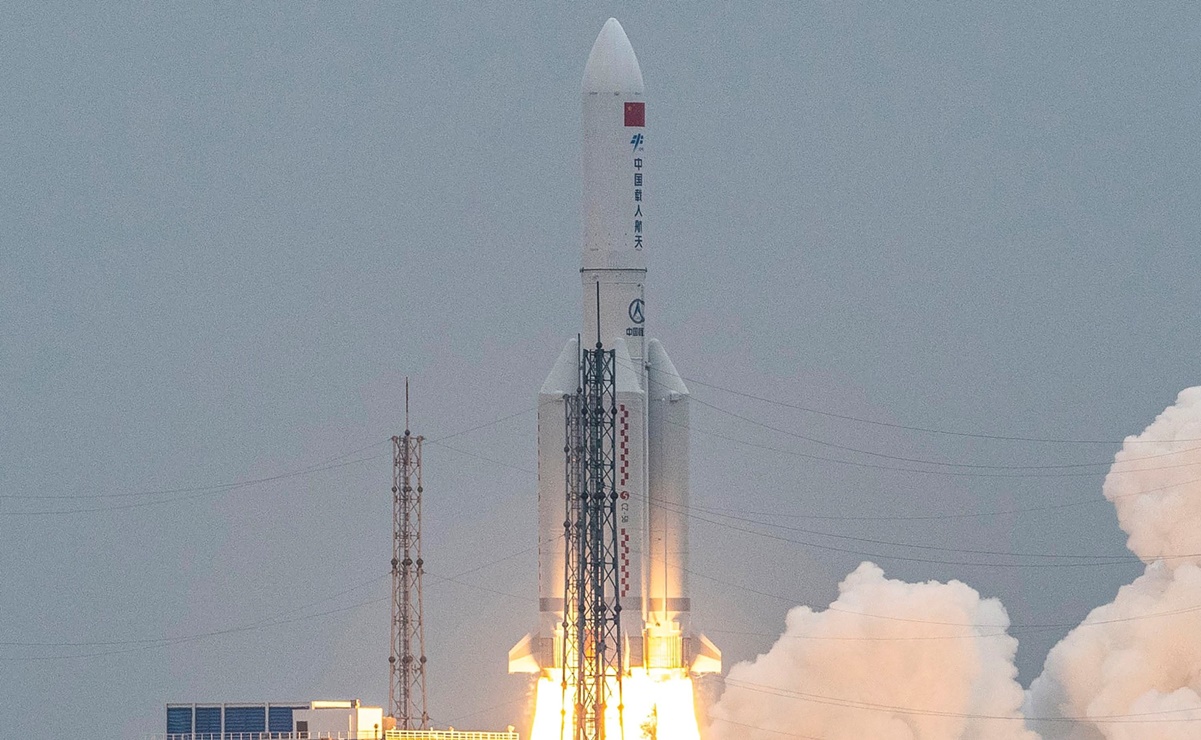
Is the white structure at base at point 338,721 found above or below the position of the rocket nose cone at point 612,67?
below

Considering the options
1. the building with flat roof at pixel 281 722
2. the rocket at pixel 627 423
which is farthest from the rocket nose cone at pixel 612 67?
the building with flat roof at pixel 281 722

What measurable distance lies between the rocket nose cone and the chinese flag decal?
392 millimetres

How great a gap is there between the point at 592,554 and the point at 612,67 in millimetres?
13811

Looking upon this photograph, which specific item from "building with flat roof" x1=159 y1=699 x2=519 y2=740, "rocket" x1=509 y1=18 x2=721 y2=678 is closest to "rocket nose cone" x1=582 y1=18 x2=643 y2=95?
"rocket" x1=509 y1=18 x2=721 y2=678

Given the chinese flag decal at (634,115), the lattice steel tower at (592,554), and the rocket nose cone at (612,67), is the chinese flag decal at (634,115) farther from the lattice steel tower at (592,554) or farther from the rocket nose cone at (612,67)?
the lattice steel tower at (592,554)

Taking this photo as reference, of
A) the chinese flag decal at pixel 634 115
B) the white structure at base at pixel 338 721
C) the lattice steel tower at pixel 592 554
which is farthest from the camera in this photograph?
the white structure at base at pixel 338 721

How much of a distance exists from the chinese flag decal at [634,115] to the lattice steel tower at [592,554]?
6.17m

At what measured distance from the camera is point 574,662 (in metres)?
102

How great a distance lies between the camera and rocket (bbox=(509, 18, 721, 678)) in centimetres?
10362

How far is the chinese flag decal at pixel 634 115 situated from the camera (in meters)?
105

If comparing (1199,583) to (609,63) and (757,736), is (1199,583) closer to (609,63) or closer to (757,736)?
(757,736)

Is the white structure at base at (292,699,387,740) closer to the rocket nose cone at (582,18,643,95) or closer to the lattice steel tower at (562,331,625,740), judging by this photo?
the lattice steel tower at (562,331,625,740)

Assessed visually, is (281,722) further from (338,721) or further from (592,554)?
(592,554)

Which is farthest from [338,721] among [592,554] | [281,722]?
[592,554]
